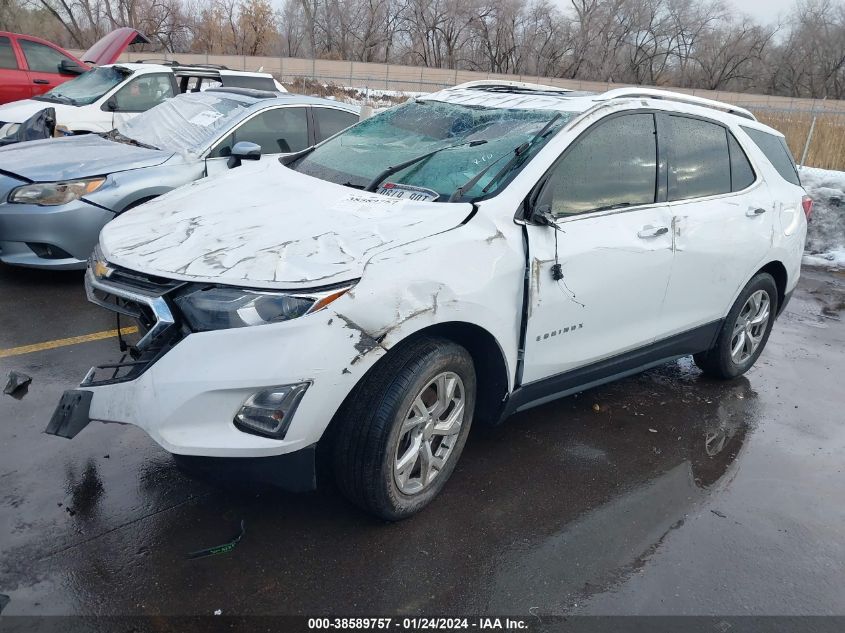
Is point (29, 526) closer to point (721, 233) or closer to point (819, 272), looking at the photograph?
point (721, 233)

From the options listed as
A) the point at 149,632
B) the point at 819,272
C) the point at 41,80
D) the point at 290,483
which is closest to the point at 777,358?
the point at 819,272

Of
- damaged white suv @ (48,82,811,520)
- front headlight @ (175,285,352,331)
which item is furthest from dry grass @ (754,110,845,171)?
front headlight @ (175,285,352,331)

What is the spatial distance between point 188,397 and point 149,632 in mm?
802

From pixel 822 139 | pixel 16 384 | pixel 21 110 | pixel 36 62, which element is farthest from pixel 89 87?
pixel 822 139

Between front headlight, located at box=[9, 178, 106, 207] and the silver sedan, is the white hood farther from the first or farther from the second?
front headlight, located at box=[9, 178, 106, 207]

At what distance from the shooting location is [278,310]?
265 centimetres

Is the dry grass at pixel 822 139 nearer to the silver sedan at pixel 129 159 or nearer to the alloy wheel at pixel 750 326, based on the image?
the alloy wheel at pixel 750 326

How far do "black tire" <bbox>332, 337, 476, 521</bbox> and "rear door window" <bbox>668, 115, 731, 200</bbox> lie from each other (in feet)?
6.32

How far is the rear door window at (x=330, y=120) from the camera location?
7.21 metres

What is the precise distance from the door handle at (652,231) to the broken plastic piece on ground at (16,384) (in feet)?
10.5

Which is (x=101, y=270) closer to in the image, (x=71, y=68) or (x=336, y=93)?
(x=71, y=68)

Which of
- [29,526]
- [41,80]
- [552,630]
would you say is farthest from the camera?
[41,80]

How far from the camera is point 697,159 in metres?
4.29

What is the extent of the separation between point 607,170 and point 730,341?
5.86ft
